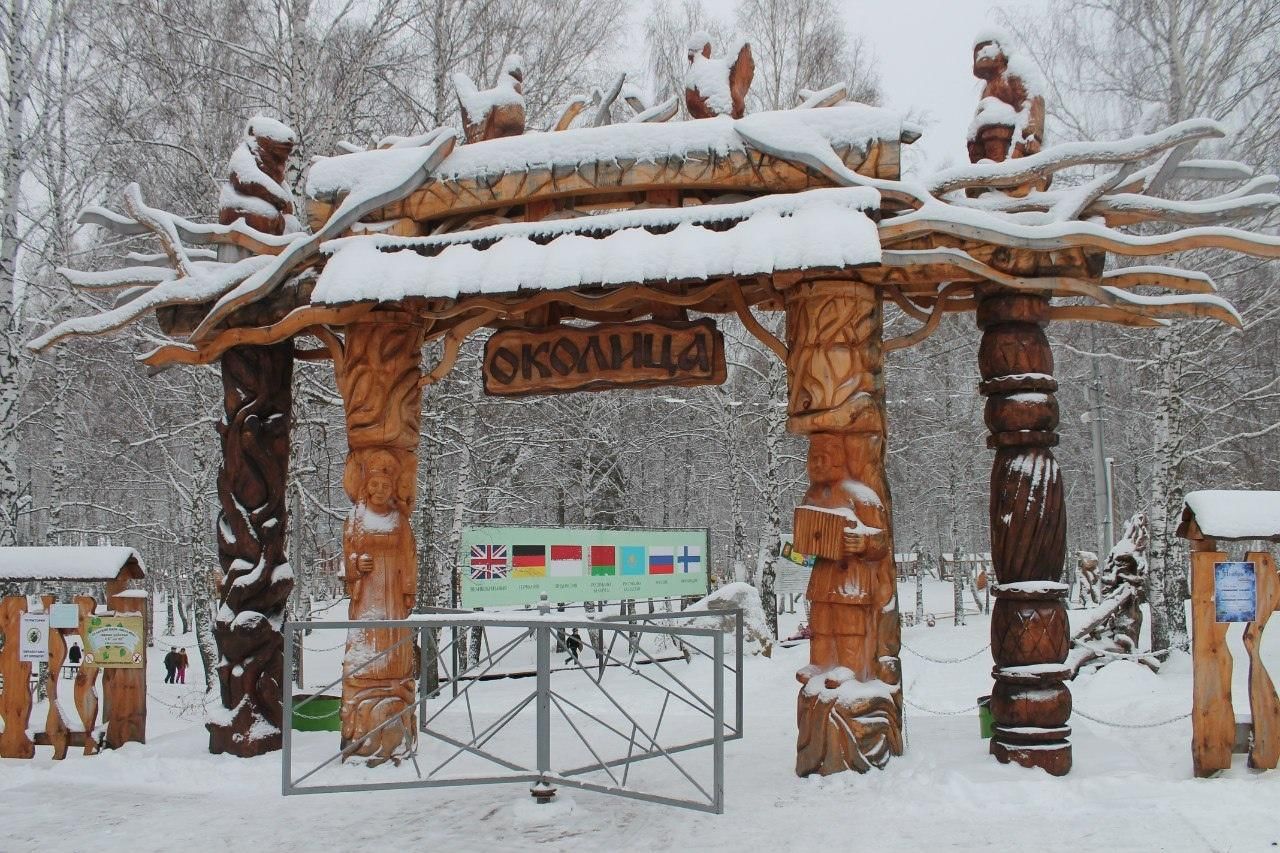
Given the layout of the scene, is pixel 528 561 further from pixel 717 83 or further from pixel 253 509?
pixel 717 83

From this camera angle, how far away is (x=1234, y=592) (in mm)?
6723

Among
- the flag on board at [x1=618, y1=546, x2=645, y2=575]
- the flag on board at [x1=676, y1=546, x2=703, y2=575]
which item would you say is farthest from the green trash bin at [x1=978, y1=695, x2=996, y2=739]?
the flag on board at [x1=676, y1=546, x2=703, y2=575]

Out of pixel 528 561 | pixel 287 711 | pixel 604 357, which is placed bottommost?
pixel 287 711

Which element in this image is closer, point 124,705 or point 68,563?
point 124,705

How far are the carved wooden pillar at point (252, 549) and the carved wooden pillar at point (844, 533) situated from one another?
13.8ft

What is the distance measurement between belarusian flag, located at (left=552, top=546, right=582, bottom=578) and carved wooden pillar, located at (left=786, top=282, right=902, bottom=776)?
752 centimetres

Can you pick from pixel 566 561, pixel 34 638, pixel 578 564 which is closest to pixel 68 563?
pixel 34 638

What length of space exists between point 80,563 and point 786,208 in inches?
250

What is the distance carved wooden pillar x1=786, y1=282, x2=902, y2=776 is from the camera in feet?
21.6

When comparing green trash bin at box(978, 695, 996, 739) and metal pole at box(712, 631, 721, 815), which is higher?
metal pole at box(712, 631, 721, 815)

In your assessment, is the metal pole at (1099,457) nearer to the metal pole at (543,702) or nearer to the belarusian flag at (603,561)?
the belarusian flag at (603,561)

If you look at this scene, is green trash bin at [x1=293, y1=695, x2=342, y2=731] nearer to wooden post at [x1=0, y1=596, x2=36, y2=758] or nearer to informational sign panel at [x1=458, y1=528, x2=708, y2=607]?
wooden post at [x1=0, y1=596, x2=36, y2=758]

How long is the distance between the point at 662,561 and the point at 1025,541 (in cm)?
949

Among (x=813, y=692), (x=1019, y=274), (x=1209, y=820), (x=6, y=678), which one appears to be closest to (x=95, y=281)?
(x=6, y=678)
